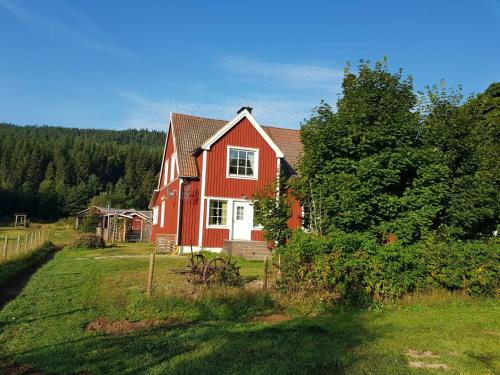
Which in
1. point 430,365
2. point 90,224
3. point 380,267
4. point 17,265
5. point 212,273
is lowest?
point 430,365

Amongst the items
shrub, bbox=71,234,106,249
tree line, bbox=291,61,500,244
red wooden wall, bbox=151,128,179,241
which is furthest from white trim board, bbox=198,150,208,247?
tree line, bbox=291,61,500,244

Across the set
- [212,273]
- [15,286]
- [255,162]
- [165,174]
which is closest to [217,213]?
[255,162]

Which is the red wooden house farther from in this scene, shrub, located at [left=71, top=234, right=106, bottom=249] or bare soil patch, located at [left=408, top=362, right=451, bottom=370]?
bare soil patch, located at [left=408, top=362, right=451, bottom=370]

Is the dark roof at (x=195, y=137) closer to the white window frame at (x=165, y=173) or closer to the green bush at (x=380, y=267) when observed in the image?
the white window frame at (x=165, y=173)

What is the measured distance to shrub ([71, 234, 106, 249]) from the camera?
2881cm

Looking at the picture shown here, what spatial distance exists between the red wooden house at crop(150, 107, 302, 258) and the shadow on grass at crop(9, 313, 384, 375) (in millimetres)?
14637

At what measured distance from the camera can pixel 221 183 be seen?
2425cm

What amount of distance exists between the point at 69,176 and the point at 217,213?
350 ft

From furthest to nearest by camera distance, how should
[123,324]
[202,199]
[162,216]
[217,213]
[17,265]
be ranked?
[162,216] < [217,213] < [202,199] < [17,265] < [123,324]

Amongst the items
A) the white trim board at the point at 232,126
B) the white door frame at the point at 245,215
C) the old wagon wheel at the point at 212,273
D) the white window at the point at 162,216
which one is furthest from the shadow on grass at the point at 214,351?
the white window at the point at 162,216

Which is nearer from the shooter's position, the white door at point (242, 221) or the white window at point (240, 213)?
the white door at point (242, 221)

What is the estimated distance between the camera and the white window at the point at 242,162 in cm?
2464

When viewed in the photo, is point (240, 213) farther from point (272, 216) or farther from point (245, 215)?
point (272, 216)

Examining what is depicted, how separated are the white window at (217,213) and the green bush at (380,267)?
1281 cm
